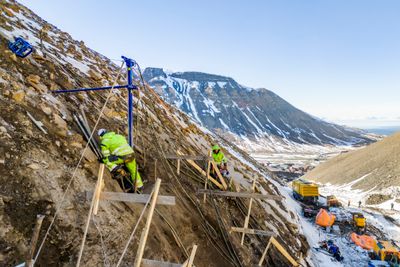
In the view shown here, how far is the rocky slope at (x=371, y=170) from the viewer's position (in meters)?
42.2

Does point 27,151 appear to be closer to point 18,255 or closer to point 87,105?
point 18,255

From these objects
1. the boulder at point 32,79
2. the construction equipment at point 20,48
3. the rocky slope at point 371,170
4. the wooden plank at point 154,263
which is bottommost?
the rocky slope at point 371,170

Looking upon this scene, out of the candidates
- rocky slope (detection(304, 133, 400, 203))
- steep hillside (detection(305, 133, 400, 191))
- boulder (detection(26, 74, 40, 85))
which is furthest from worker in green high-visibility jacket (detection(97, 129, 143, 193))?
steep hillside (detection(305, 133, 400, 191))

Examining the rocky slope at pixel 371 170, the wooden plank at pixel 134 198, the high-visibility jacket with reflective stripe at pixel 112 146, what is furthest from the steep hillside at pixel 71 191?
the rocky slope at pixel 371 170

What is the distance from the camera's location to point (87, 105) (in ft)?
33.2

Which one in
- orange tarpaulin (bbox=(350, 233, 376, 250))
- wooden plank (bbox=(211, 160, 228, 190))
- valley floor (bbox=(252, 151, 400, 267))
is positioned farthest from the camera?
orange tarpaulin (bbox=(350, 233, 376, 250))

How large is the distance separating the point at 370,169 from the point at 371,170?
0.66 m

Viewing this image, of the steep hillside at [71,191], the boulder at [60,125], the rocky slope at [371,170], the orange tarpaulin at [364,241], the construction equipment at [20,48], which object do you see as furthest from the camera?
the rocky slope at [371,170]

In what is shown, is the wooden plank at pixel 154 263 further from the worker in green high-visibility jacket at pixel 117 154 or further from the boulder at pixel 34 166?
the boulder at pixel 34 166

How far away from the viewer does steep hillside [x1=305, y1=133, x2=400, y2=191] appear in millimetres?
43625

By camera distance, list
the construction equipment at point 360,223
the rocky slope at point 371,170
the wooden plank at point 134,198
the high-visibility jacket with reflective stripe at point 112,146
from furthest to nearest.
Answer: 1. the rocky slope at point 371,170
2. the construction equipment at point 360,223
3. the high-visibility jacket with reflective stripe at point 112,146
4. the wooden plank at point 134,198

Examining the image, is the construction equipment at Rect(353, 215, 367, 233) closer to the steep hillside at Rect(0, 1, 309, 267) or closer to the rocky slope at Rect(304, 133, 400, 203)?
the steep hillside at Rect(0, 1, 309, 267)

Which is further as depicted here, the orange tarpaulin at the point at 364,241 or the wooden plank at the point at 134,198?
the orange tarpaulin at the point at 364,241

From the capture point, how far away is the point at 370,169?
50.7 metres
